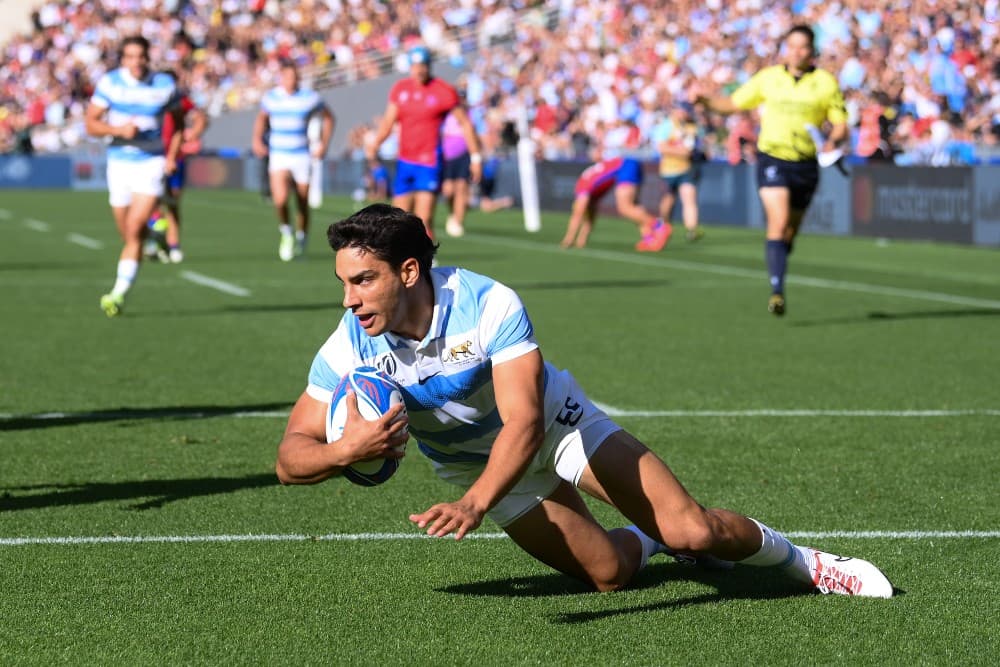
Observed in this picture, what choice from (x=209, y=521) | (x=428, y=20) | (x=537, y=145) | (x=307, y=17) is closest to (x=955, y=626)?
(x=209, y=521)

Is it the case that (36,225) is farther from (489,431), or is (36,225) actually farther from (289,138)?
(489,431)

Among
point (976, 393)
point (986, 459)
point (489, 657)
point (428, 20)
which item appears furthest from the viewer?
point (428, 20)

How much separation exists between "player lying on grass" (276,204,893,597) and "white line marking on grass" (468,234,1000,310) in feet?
38.6

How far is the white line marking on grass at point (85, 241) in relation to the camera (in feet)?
86.4

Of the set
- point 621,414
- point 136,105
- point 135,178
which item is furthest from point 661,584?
point 136,105

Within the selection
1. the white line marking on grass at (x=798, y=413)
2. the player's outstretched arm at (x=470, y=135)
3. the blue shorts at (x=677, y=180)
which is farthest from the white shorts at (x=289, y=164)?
the white line marking on grass at (x=798, y=413)

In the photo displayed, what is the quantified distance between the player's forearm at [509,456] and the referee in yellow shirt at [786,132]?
10.1 m

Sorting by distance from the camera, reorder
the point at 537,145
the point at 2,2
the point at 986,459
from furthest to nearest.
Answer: the point at 2,2 < the point at 537,145 < the point at 986,459

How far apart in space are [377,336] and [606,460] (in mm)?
852

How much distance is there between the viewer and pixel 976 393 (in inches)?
434

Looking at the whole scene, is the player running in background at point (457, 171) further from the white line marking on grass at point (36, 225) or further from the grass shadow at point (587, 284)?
the grass shadow at point (587, 284)

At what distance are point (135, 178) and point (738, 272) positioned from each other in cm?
863

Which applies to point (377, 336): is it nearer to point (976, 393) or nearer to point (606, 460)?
point (606, 460)

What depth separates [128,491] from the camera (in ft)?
25.0
